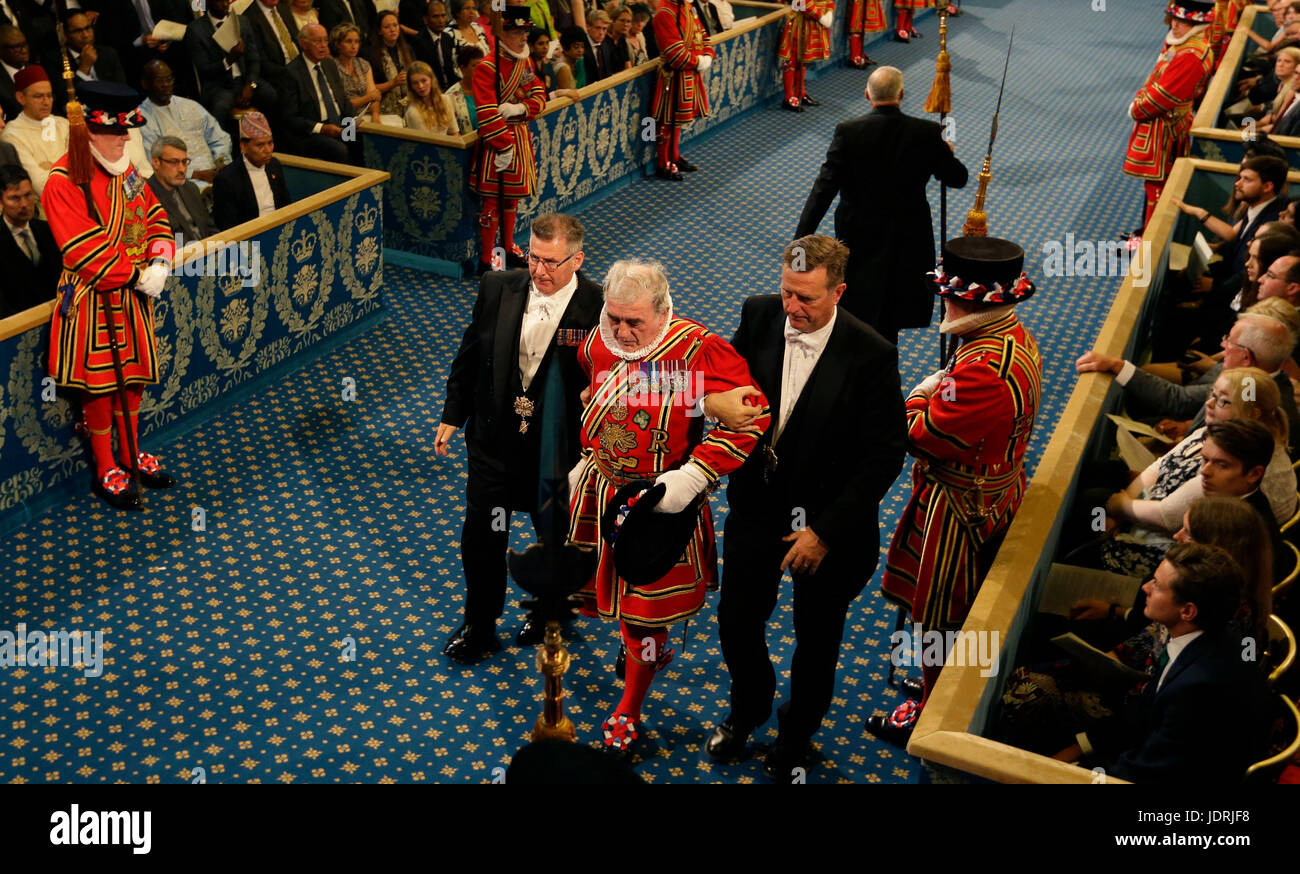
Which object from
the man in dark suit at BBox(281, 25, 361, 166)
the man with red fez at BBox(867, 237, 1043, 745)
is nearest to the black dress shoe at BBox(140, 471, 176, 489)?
the man in dark suit at BBox(281, 25, 361, 166)

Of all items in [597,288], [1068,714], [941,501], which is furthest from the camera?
[597,288]

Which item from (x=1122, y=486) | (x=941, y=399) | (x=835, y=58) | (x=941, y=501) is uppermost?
(x=941, y=399)

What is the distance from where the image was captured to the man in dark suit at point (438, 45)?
10289mm

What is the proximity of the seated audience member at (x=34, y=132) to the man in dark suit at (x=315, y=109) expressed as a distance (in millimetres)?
1893

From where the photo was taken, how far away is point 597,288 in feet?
15.7

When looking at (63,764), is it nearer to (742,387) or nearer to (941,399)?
(742,387)

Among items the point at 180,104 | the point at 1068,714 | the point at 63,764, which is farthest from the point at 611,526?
the point at 180,104

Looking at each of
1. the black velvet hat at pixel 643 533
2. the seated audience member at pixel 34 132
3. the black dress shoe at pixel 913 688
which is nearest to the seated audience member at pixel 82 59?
the seated audience member at pixel 34 132

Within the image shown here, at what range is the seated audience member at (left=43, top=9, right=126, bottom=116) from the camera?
789cm

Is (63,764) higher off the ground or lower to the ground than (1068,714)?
lower

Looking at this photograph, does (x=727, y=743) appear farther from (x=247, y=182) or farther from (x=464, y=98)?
(x=464, y=98)

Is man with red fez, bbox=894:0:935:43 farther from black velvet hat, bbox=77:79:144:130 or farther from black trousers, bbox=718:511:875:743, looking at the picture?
black trousers, bbox=718:511:875:743

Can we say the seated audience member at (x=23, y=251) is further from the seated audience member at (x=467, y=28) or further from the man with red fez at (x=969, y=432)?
the seated audience member at (x=467, y=28)

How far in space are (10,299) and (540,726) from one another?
4.13 meters
